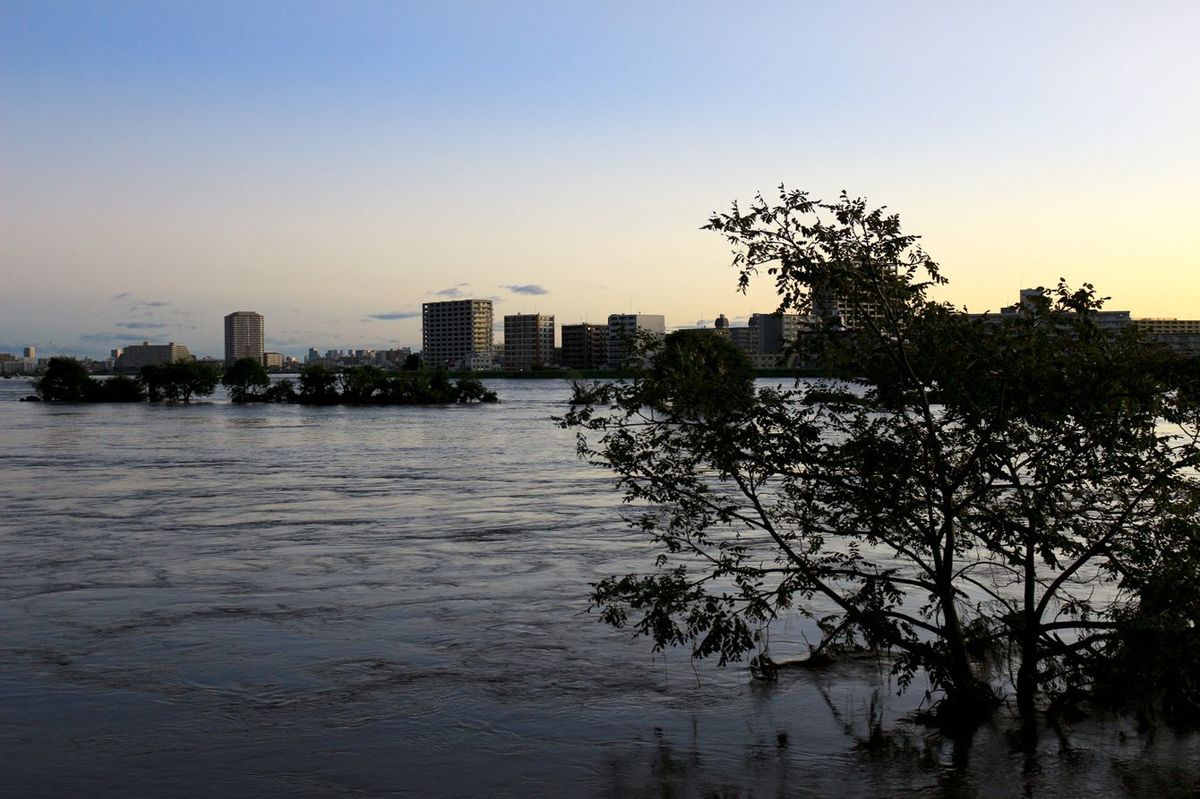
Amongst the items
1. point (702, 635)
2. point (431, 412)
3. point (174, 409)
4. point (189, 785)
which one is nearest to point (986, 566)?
point (702, 635)

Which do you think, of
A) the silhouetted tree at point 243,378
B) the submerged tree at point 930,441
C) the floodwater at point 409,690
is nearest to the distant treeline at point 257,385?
the silhouetted tree at point 243,378

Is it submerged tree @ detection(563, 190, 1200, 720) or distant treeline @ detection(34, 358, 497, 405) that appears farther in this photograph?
distant treeline @ detection(34, 358, 497, 405)

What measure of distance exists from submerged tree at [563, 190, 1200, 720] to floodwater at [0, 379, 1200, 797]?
3.24ft

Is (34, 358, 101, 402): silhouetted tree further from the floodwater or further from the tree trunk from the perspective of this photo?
the tree trunk

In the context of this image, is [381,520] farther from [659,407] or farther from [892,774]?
A: [892,774]

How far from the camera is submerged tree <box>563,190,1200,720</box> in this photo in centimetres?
969

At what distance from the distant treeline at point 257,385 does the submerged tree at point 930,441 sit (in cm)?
10379

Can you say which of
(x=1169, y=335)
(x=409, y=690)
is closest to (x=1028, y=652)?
(x=1169, y=335)

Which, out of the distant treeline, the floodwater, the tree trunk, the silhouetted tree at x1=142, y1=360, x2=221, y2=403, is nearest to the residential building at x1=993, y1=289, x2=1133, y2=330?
the tree trunk

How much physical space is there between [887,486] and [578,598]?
7.68 meters

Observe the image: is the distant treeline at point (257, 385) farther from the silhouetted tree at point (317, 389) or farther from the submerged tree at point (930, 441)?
the submerged tree at point (930, 441)

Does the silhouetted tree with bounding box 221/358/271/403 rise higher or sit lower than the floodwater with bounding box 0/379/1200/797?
higher

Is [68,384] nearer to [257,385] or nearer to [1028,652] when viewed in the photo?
[257,385]

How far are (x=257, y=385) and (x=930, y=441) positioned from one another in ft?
386
